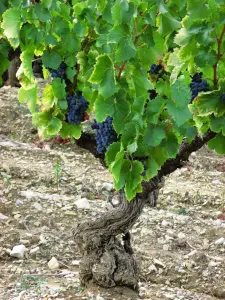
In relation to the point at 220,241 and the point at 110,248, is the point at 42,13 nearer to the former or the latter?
the point at 110,248

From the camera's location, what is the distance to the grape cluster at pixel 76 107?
3.68 meters

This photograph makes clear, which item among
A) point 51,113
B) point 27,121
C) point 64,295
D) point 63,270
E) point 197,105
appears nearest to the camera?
point 197,105

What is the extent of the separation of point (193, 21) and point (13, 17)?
96 centimetres

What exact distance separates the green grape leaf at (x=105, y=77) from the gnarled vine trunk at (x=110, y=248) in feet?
5.36

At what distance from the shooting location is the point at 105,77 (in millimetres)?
2855

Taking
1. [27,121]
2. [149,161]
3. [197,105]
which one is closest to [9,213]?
[149,161]

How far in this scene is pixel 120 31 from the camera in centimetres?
276

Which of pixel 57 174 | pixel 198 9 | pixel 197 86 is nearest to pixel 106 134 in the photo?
pixel 197 86

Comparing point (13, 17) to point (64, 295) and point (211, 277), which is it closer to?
point (64, 295)

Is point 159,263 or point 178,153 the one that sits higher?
point 178,153

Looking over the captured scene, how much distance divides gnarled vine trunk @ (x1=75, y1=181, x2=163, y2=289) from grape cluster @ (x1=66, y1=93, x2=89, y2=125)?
907mm

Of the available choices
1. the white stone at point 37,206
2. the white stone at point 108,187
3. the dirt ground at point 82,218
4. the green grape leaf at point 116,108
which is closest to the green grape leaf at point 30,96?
the green grape leaf at point 116,108

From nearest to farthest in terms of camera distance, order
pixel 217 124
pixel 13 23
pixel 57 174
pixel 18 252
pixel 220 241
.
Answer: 1. pixel 217 124
2. pixel 13 23
3. pixel 18 252
4. pixel 220 241
5. pixel 57 174

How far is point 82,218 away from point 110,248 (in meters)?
2.00
